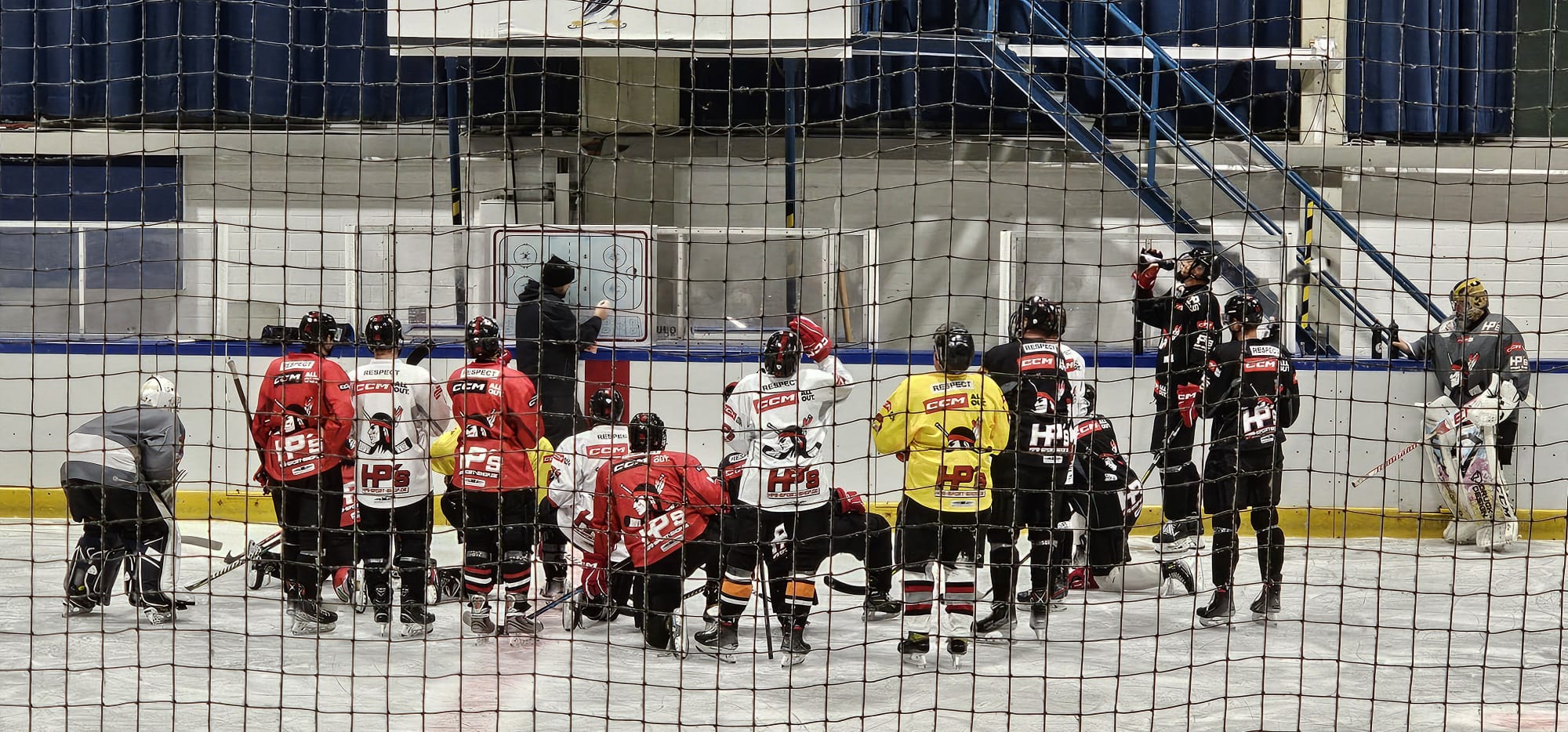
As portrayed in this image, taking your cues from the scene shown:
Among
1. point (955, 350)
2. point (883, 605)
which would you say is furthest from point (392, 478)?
point (955, 350)

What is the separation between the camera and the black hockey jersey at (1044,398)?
6426 mm

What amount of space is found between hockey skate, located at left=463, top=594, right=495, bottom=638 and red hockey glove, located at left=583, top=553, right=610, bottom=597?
0.41 metres

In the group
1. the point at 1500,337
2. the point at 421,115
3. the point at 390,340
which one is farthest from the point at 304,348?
the point at 1500,337

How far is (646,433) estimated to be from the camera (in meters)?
5.98

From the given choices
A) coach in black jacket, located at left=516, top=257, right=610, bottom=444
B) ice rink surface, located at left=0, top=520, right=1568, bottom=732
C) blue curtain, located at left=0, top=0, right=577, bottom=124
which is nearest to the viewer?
ice rink surface, located at left=0, top=520, right=1568, bottom=732

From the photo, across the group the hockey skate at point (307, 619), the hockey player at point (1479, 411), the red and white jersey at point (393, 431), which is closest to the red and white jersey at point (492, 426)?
the red and white jersey at point (393, 431)

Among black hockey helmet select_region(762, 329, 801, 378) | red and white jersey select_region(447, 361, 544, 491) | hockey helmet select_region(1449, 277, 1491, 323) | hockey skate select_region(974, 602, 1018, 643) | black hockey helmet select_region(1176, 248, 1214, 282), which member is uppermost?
black hockey helmet select_region(1176, 248, 1214, 282)

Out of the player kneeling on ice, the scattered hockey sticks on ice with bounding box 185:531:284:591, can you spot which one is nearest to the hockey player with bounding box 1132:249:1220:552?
the player kneeling on ice

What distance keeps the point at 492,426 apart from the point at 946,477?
1891mm

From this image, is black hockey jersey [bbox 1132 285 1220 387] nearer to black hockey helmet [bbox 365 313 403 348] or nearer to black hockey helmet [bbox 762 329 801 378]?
black hockey helmet [bbox 762 329 801 378]

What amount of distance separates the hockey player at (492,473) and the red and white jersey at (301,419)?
48 cm

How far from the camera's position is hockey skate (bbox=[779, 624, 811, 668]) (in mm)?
5969

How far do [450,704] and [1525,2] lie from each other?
9071 millimetres

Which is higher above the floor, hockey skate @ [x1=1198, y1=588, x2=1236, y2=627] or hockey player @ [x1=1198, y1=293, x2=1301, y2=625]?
hockey player @ [x1=1198, y1=293, x2=1301, y2=625]
